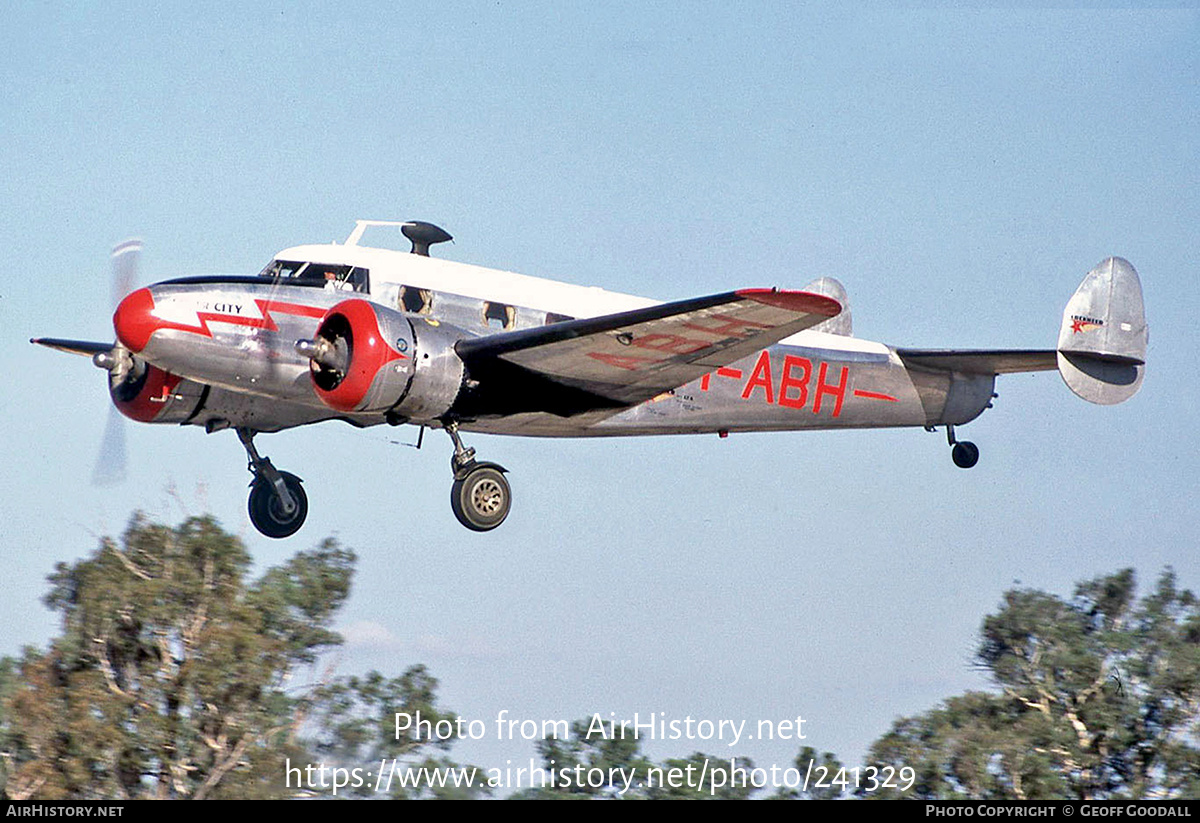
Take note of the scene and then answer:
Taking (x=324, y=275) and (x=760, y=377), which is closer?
(x=324, y=275)

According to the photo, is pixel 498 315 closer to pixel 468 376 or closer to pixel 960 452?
pixel 468 376

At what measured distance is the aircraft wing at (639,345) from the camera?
13.3 meters

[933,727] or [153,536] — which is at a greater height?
[153,536]

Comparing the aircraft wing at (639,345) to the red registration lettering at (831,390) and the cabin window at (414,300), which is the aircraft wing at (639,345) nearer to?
the cabin window at (414,300)

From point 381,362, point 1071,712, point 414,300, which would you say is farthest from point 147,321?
point 1071,712

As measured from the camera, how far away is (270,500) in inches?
660

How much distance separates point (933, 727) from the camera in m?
19.1

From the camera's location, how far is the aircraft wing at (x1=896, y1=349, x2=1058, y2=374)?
686 inches

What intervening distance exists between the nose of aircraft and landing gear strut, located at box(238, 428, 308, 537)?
2.80m

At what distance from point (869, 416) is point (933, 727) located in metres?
4.22

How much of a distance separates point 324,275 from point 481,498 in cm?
252

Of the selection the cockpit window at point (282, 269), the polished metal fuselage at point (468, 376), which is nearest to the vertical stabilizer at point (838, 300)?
the polished metal fuselage at point (468, 376)

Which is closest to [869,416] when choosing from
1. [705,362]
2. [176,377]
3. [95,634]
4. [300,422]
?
[705,362]
